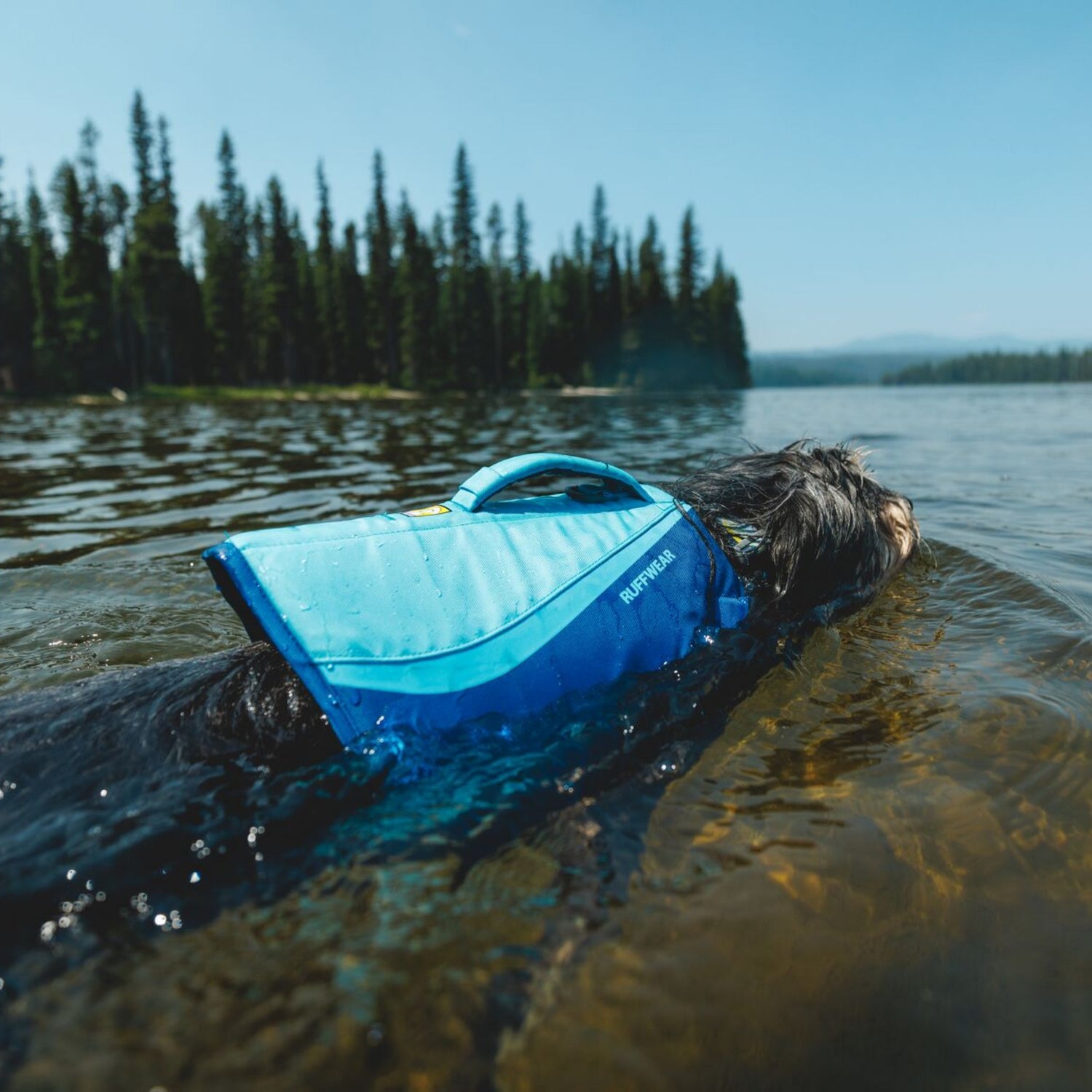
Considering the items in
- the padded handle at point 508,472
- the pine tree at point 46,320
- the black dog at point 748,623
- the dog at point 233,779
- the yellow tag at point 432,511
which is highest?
the pine tree at point 46,320

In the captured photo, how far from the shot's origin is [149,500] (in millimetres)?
8211

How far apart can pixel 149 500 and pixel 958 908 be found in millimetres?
8472

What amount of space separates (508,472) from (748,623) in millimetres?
1349

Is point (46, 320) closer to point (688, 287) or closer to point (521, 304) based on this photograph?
point (521, 304)

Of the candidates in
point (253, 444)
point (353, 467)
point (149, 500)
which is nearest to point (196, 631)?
point (149, 500)

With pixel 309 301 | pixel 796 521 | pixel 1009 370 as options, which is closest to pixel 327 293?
pixel 309 301

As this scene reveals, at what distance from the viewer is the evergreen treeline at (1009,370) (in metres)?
122

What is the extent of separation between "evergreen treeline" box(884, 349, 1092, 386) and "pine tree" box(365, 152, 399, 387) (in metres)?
106

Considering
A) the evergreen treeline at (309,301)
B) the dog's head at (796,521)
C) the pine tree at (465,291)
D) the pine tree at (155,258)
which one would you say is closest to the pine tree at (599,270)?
the evergreen treeline at (309,301)

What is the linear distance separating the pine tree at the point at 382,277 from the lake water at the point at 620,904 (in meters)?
57.6

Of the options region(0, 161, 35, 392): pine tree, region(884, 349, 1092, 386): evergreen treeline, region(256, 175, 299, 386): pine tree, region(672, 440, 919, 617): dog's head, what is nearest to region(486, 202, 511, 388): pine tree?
region(256, 175, 299, 386): pine tree

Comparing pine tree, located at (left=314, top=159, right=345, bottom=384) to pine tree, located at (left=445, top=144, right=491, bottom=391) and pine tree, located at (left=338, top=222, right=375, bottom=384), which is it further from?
pine tree, located at (left=445, top=144, right=491, bottom=391)

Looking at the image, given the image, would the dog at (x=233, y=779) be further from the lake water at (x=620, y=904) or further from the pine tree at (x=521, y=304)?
the pine tree at (x=521, y=304)

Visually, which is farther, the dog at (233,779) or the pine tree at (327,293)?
the pine tree at (327,293)
